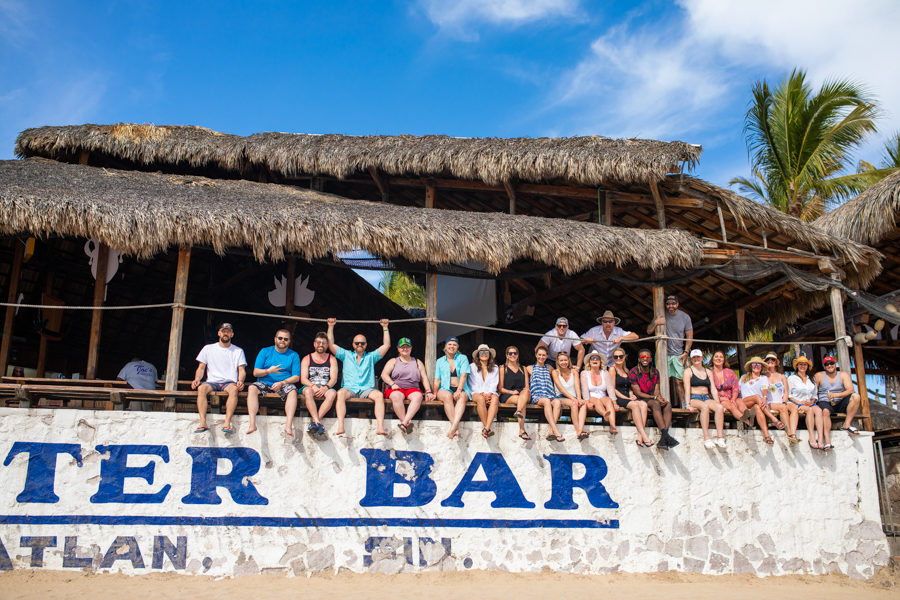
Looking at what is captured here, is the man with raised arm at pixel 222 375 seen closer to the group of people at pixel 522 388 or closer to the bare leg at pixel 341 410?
the group of people at pixel 522 388

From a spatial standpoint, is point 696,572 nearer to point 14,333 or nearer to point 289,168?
point 289,168

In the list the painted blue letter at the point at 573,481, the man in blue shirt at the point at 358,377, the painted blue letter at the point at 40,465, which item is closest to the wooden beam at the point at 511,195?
the man in blue shirt at the point at 358,377

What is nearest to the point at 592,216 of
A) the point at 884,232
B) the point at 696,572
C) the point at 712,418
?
the point at 712,418

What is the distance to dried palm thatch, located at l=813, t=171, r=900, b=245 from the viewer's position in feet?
35.4

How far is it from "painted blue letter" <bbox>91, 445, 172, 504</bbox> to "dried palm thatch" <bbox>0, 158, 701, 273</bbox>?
2.01m

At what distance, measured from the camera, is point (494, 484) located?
7.88 m

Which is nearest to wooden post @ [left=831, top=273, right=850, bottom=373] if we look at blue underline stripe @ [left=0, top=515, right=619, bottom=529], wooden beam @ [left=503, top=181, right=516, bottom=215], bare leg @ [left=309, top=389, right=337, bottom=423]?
blue underline stripe @ [left=0, top=515, right=619, bottom=529]

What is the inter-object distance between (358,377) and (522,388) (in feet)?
6.02

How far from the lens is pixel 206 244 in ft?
27.1

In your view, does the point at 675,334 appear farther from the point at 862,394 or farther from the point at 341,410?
the point at 341,410

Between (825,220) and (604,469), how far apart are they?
6.87m

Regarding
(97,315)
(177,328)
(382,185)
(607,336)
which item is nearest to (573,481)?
(607,336)

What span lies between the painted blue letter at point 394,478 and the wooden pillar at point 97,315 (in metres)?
3.25

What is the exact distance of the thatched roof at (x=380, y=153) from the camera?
9.90 meters
